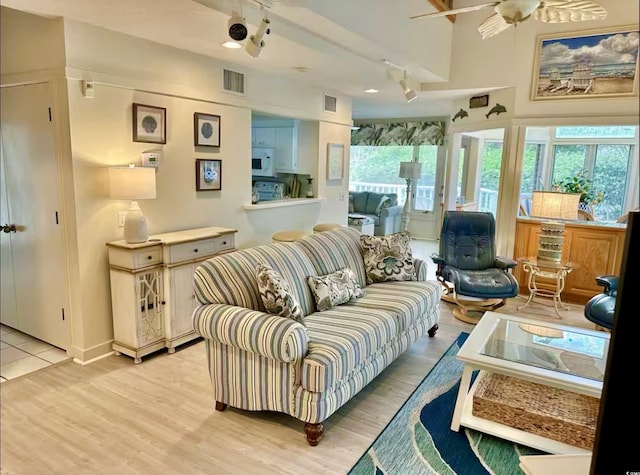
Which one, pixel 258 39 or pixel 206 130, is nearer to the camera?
pixel 258 39

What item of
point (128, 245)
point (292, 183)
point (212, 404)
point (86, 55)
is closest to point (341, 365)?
point (212, 404)

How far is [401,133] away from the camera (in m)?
8.91

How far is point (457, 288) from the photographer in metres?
4.21

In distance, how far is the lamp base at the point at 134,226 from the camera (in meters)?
3.26

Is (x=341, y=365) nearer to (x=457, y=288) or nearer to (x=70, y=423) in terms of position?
(x=70, y=423)

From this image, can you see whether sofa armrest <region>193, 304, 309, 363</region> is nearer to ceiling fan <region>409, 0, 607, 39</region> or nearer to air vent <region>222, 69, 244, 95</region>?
ceiling fan <region>409, 0, 607, 39</region>

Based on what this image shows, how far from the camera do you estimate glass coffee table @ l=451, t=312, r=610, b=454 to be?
2.33 metres

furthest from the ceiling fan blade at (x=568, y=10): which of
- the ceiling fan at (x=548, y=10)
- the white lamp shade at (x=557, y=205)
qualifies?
the white lamp shade at (x=557, y=205)

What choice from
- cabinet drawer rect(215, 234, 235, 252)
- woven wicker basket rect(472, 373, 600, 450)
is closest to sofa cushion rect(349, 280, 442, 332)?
woven wicker basket rect(472, 373, 600, 450)

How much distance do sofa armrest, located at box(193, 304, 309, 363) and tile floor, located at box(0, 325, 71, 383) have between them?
1492 mm

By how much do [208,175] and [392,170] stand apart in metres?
5.87

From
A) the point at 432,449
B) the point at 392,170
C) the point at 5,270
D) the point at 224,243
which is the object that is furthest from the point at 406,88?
the point at 392,170

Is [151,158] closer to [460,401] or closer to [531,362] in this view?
[460,401]

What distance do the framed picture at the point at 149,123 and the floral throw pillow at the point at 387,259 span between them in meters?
1.93
